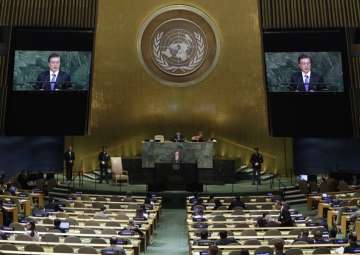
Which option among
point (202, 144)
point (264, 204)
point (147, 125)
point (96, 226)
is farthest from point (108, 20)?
point (96, 226)

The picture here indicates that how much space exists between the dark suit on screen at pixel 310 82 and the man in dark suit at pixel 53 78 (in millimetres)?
8038

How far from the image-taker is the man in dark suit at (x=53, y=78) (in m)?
20.9

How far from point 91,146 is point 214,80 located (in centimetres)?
543

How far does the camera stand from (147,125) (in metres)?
22.9

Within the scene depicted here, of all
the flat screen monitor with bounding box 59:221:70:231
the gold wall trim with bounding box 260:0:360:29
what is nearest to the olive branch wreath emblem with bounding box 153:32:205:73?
the gold wall trim with bounding box 260:0:360:29

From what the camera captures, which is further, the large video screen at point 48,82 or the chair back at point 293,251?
the large video screen at point 48,82

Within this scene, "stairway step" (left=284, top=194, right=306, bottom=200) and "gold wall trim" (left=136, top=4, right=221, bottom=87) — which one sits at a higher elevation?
"gold wall trim" (left=136, top=4, right=221, bottom=87)

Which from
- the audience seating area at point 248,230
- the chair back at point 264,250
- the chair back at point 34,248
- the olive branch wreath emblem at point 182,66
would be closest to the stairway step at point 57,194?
the audience seating area at point 248,230

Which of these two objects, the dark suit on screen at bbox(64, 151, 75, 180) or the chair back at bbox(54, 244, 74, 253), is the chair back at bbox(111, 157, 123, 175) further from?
the chair back at bbox(54, 244, 74, 253)

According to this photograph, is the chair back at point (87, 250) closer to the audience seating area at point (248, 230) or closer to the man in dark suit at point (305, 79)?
the audience seating area at point (248, 230)

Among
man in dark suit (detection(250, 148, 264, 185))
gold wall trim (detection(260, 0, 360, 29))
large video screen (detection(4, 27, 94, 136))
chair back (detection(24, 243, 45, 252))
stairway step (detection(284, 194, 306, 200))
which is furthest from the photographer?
gold wall trim (detection(260, 0, 360, 29))

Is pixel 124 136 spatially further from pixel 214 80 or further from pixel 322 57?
pixel 322 57

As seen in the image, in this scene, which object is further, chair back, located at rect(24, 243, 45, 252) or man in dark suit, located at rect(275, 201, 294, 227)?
man in dark suit, located at rect(275, 201, 294, 227)

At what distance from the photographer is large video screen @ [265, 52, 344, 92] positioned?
68.4 ft
